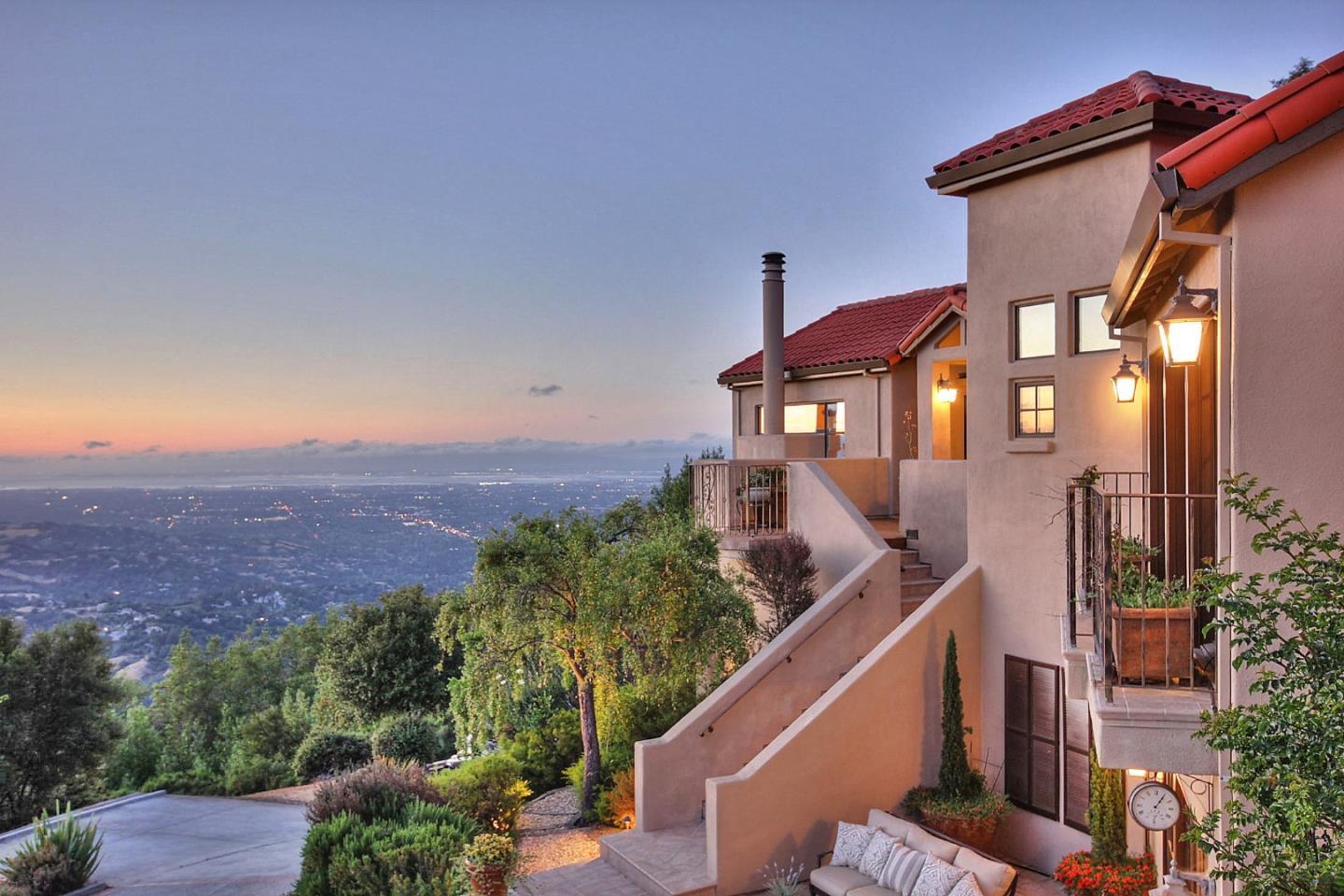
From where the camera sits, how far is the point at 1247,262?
524 cm

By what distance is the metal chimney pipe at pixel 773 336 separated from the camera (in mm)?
18047

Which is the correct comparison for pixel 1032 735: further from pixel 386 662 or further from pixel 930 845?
pixel 386 662

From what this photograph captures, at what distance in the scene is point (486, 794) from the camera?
13031mm

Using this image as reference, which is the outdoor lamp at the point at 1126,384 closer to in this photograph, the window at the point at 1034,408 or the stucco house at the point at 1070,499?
the stucco house at the point at 1070,499

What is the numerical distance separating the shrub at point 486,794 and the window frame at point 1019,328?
9.66 meters

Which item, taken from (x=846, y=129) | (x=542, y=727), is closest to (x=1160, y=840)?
(x=542, y=727)

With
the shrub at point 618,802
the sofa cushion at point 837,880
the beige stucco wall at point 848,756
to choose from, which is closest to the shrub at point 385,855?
the shrub at point 618,802

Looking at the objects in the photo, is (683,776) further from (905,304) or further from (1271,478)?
(905,304)

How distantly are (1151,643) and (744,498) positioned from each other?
993 cm

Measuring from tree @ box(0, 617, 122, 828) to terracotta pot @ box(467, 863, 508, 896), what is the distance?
1981cm

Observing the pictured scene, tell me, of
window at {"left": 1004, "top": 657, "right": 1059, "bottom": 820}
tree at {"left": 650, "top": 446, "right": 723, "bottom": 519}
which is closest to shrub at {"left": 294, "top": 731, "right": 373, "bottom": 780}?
tree at {"left": 650, "top": 446, "right": 723, "bottom": 519}

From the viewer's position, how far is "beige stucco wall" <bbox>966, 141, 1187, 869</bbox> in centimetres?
1025

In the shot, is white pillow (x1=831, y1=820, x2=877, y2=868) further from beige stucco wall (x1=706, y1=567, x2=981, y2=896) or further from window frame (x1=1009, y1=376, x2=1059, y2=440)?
window frame (x1=1009, y1=376, x2=1059, y2=440)

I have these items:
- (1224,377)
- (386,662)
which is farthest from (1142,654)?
(386,662)
